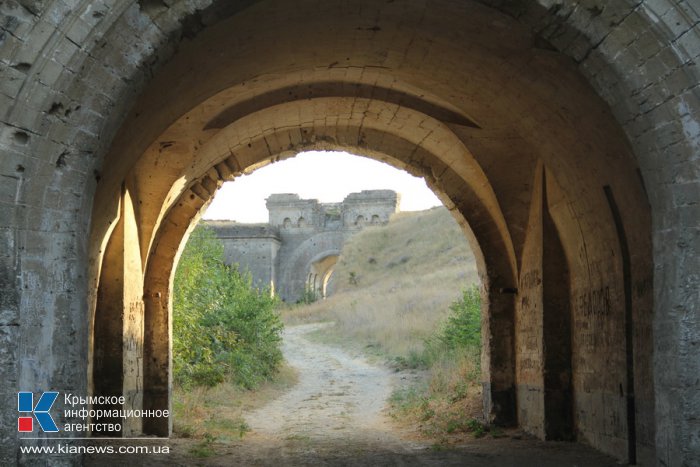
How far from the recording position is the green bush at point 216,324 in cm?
1469

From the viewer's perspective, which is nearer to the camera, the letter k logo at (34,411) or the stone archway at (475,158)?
the letter k logo at (34,411)

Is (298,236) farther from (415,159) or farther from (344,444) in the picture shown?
(344,444)

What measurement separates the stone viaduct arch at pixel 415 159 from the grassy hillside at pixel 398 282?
1076 centimetres

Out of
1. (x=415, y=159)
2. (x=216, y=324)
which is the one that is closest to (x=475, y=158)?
(x=415, y=159)

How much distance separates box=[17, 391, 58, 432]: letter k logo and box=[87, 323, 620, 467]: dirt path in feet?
9.63

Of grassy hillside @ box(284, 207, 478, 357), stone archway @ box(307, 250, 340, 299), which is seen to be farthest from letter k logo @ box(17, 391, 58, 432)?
stone archway @ box(307, 250, 340, 299)

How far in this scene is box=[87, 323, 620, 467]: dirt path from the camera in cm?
882

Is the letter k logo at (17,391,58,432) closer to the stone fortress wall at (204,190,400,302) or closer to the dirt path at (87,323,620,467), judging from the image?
the dirt path at (87,323,620,467)

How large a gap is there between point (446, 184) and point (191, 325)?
5.48 meters

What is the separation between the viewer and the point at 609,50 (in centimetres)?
550

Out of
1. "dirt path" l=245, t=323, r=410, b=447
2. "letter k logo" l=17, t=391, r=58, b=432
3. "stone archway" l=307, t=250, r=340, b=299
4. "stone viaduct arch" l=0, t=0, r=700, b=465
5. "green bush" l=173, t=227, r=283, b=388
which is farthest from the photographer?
"stone archway" l=307, t=250, r=340, b=299

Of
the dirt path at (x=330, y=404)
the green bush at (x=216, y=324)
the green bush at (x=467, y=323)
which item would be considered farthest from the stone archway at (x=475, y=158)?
the green bush at (x=467, y=323)

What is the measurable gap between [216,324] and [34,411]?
13.4m

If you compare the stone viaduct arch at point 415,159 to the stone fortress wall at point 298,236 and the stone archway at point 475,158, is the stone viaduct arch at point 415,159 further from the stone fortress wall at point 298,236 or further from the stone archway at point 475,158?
the stone fortress wall at point 298,236
